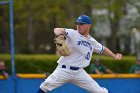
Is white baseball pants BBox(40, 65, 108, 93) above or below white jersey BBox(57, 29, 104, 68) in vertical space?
below

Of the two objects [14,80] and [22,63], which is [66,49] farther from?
[22,63]

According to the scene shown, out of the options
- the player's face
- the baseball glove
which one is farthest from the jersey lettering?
the baseball glove

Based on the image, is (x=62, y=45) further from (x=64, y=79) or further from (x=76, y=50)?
(x=64, y=79)

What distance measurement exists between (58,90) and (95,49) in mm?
4378

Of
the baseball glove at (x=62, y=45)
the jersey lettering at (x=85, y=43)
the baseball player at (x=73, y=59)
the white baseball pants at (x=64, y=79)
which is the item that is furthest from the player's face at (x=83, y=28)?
the white baseball pants at (x=64, y=79)

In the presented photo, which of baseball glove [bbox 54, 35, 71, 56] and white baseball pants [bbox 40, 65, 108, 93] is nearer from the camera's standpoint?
baseball glove [bbox 54, 35, 71, 56]

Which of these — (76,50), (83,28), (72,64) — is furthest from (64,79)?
(83,28)

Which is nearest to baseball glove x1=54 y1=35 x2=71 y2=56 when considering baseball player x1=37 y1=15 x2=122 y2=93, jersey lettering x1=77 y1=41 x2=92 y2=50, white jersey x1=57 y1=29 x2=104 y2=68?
baseball player x1=37 y1=15 x2=122 y2=93

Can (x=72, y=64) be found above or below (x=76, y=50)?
below

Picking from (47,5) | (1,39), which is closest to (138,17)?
(47,5)

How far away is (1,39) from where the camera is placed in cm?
3525

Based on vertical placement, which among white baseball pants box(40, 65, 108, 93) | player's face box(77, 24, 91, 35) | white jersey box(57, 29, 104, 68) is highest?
player's face box(77, 24, 91, 35)

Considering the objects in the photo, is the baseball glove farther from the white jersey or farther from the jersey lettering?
the jersey lettering

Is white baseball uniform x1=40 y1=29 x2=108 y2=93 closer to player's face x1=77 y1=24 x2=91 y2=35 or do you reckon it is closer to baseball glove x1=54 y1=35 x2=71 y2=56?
player's face x1=77 y1=24 x2=91 y2=35
